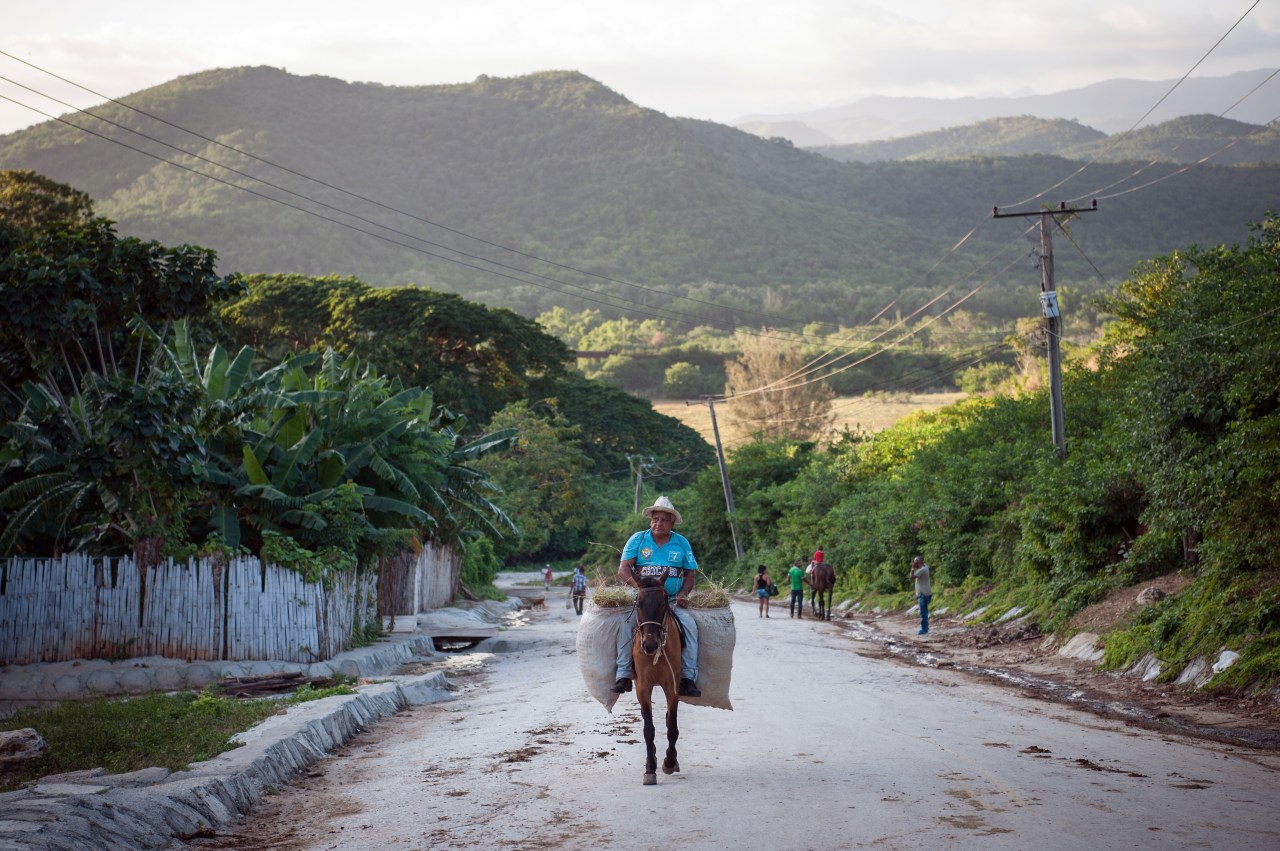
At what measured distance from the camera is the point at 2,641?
17109 millimetres

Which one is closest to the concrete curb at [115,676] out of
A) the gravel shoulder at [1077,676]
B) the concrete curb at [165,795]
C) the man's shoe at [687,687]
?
the concrete curb at [165,795]

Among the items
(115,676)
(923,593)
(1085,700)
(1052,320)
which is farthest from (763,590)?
(115,676)

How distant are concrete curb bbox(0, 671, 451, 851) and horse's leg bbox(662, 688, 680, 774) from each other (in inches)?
132

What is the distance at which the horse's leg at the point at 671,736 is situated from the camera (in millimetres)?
9391

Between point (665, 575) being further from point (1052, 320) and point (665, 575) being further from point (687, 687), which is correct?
point (1052, 320)

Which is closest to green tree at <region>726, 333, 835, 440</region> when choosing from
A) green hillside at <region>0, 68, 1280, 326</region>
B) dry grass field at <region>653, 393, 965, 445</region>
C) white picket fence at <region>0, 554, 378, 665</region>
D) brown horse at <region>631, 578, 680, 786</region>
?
dry grass field at <region>653, 393, 965, 445</region>

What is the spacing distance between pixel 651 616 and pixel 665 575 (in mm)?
555

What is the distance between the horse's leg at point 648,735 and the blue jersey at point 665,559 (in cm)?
89

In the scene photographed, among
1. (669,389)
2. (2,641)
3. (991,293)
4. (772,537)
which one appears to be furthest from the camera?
(991,293)

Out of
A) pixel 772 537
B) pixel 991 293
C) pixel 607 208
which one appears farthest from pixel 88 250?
pixel 607 208

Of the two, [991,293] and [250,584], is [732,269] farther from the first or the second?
[250,584]

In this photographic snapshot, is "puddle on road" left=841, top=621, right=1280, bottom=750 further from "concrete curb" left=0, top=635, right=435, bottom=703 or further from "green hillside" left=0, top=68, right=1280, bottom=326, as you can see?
"green hillside" left=0, top=68, right=1280, bottom=326

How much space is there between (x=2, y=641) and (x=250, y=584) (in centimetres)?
354

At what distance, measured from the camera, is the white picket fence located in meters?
17.2
